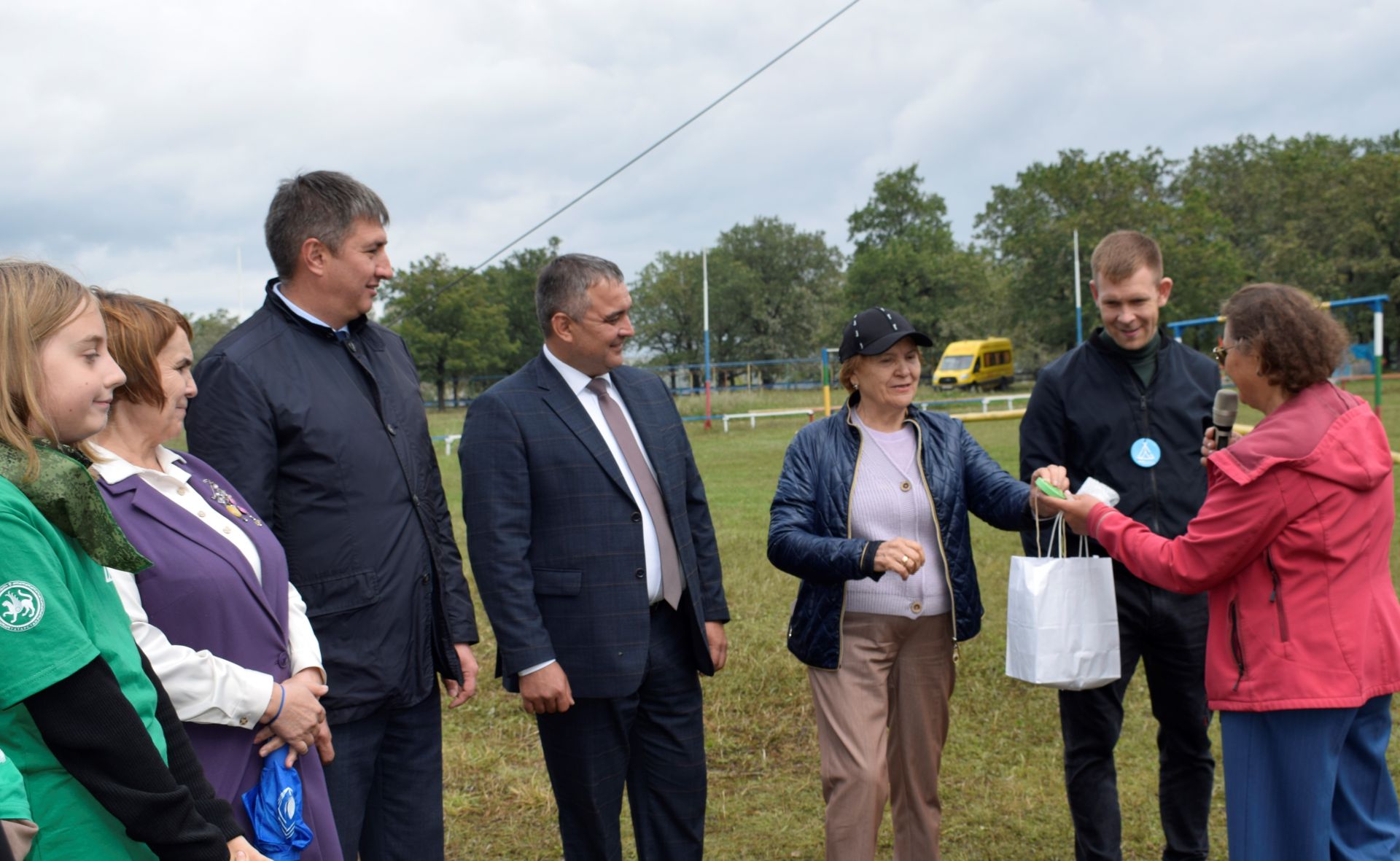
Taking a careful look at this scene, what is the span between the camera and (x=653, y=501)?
3.17 metres

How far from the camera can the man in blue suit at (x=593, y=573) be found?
2.99 m

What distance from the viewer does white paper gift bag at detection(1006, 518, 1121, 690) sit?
293 centimetres

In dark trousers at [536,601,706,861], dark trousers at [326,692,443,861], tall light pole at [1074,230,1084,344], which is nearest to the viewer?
dark trousers at [326,692,443,861]

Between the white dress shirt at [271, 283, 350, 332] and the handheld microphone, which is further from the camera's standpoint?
the handheld microphone

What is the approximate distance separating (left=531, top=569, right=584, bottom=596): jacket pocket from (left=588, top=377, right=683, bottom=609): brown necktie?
0.27 meters

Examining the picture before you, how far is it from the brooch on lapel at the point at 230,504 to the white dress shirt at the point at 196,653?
26 millimetres

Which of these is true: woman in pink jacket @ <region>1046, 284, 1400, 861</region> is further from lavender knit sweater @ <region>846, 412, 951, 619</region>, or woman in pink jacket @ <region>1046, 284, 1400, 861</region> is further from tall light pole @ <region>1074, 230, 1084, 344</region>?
tall light pole @ <region>1074, 230, 1084, 344</region>

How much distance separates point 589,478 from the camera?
3053 millimetres

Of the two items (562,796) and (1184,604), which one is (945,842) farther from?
(562,796)

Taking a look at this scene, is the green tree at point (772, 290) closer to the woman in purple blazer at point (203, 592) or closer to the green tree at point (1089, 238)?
the green tree at point (1089, 238)

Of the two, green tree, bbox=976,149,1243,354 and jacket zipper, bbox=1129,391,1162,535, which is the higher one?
green tree, bbox=976,149,1243,354

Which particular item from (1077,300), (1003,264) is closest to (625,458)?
(1077,300)

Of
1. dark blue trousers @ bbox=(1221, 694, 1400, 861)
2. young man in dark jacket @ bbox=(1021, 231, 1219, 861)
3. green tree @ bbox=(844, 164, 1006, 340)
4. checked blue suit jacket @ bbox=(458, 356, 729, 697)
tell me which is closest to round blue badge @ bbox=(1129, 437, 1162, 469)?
young man in dark jacket @ bbox=(1021, 231, 1219, 861)

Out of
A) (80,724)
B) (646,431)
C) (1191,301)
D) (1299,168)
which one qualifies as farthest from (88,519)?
(1299,168)
